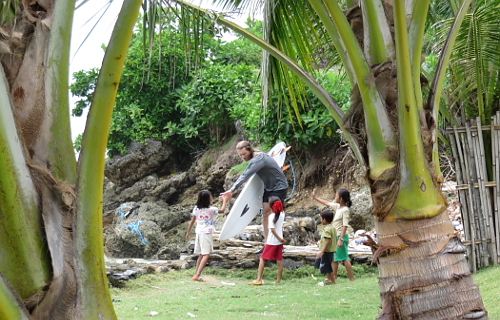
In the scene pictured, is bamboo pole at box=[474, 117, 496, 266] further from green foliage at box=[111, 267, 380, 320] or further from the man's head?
the man's head

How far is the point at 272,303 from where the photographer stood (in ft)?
17.2

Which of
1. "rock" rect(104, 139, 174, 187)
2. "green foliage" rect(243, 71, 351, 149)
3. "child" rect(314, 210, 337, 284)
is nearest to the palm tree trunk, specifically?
"child" rect(314, 210, 337, 284)

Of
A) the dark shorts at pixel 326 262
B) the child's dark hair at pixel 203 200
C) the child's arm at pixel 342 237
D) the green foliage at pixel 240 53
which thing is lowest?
the dark shorts at pixel 326 262

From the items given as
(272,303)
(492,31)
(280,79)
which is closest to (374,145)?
(280,79)

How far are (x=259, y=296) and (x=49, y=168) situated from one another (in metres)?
4.11

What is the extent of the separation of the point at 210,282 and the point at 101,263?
5250 millimetres

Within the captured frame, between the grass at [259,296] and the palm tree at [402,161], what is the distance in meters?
1.06

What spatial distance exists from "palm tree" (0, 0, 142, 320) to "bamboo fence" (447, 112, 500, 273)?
4649 mm

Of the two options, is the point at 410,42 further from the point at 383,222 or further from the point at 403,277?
the point at 403,277

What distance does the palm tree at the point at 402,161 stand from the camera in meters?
2.63

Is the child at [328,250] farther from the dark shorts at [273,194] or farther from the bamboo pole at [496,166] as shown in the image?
the bamboo pole at [496,166]

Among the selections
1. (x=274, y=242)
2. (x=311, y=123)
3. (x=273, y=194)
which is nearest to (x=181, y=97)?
(x=311, y=123)

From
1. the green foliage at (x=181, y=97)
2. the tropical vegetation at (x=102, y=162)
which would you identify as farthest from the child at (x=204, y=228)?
the green foliage at (x=181, y=97)

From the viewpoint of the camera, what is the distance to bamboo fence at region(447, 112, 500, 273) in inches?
218
